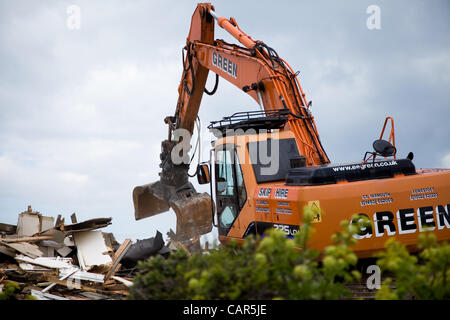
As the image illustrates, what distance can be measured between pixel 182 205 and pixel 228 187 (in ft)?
14.9

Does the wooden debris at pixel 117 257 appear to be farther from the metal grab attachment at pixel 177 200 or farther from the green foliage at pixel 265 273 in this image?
the green foliage at pixel 265 273

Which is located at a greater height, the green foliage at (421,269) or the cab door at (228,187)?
the cab door at (228,187)

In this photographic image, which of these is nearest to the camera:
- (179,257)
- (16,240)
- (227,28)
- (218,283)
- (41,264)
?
(218,283)

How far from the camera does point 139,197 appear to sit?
13539 millimetres

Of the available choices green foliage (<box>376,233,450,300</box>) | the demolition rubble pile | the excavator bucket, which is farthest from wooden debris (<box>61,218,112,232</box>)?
green foliage (<box>376,233,450,300</box>)

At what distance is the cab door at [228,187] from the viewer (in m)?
7.88

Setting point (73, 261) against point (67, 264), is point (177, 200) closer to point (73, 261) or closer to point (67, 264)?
point (73, 261)

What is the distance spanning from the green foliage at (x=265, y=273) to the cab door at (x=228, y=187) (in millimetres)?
3813

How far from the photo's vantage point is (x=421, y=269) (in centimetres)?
347

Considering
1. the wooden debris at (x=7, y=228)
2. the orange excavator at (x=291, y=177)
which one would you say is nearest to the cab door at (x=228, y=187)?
the orange excavator at (x=291, y=177)

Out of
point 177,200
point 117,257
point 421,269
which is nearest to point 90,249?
point 117,257

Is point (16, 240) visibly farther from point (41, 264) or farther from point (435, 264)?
point (435, 264)
